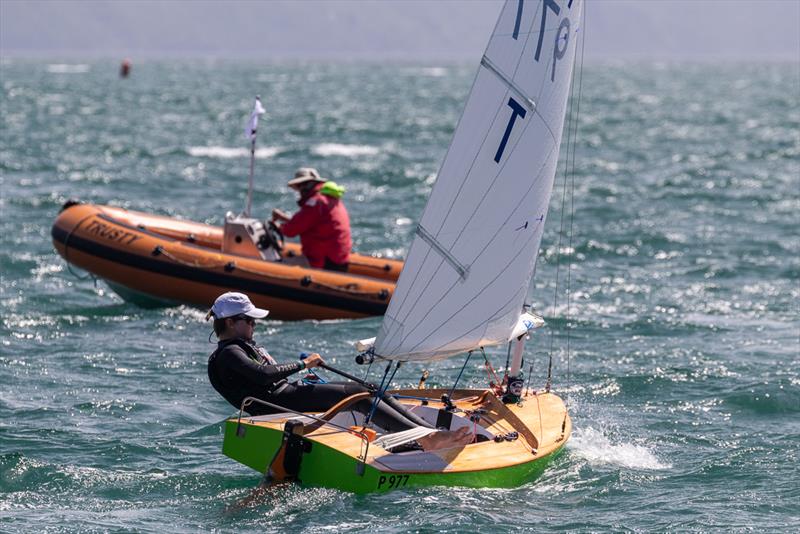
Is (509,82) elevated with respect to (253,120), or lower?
lower

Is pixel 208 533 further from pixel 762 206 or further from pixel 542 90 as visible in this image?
pixel 762 206

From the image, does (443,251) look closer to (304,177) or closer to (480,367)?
(480,367)

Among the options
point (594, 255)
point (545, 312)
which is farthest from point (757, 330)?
point (594, 255)

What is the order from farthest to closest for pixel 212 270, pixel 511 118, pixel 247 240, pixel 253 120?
pixel 247 240 < pixel 253 120 < pixel 212 270 < pixel 511 118

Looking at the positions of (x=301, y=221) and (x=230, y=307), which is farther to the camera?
(x=301, y=221)

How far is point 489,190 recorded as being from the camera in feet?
28.0

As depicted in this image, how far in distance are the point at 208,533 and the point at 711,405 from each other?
15.9ft

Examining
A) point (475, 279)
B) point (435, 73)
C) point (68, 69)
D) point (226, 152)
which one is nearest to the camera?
point (475, 279)

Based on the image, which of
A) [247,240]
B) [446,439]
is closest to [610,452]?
[446,439]

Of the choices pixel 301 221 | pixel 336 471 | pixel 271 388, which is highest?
pixel 301 221

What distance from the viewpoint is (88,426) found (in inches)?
384

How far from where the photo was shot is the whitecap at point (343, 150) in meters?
30.9

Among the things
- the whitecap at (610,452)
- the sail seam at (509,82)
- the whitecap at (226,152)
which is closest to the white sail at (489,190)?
the sail seam at (509,82)

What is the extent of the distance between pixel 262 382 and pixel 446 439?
3.99ft
